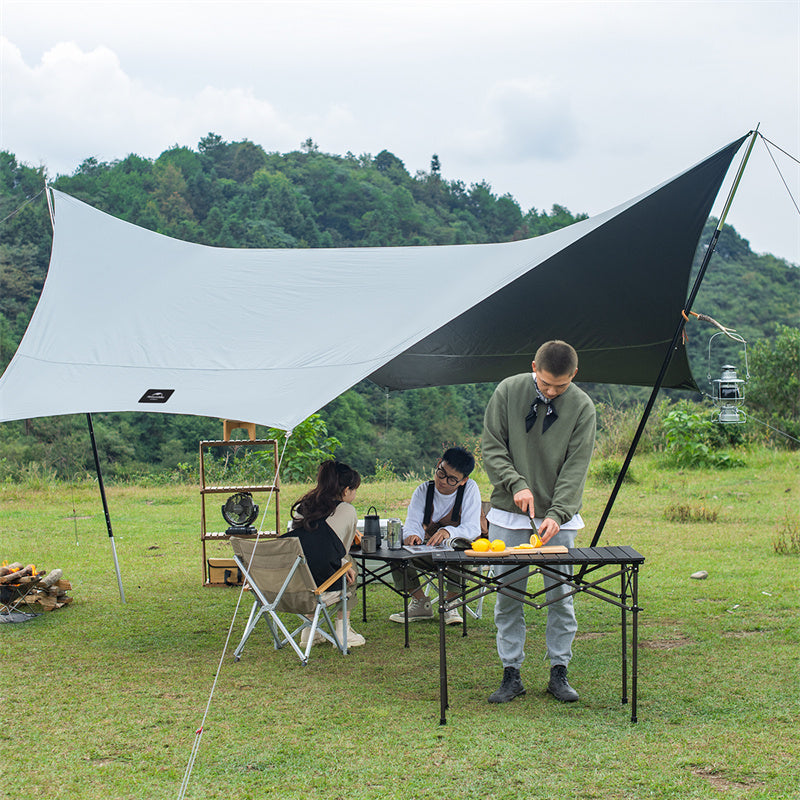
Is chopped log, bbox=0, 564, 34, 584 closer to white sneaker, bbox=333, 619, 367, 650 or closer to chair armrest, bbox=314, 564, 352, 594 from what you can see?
white sneaker, bbox=333, 619, 367, 650

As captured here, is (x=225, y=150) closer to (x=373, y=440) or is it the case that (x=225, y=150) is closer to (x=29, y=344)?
(x=373, y=440)

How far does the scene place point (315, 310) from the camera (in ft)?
14.0

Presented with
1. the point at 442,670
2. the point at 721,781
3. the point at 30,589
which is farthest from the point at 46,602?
the point at 721,781

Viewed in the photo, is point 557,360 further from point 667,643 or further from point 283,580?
point 667,643

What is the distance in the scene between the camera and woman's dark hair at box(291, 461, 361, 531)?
3.88 metres

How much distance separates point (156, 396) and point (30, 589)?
83.3 inches

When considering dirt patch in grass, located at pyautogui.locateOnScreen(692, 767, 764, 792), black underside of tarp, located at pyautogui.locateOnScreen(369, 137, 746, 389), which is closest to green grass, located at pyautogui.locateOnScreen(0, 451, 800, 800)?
dirt patch in grass, located at pyautogui.locateOnScreen(692, 767, 764, 792)

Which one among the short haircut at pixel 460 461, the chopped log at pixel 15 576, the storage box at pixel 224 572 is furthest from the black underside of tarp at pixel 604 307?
the chopped log at pixel 15 576

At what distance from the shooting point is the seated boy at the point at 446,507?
13.9 feet

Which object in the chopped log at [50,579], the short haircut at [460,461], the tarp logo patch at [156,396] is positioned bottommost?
the chopped log at [50,579]

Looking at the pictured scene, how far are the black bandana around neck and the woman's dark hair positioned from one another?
99cm

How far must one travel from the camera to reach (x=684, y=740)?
2.80 metres

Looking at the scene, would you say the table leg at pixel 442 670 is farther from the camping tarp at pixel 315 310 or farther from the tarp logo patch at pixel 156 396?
the tarp logo patch at pixel 156 396

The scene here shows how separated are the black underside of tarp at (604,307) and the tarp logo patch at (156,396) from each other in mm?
1535
